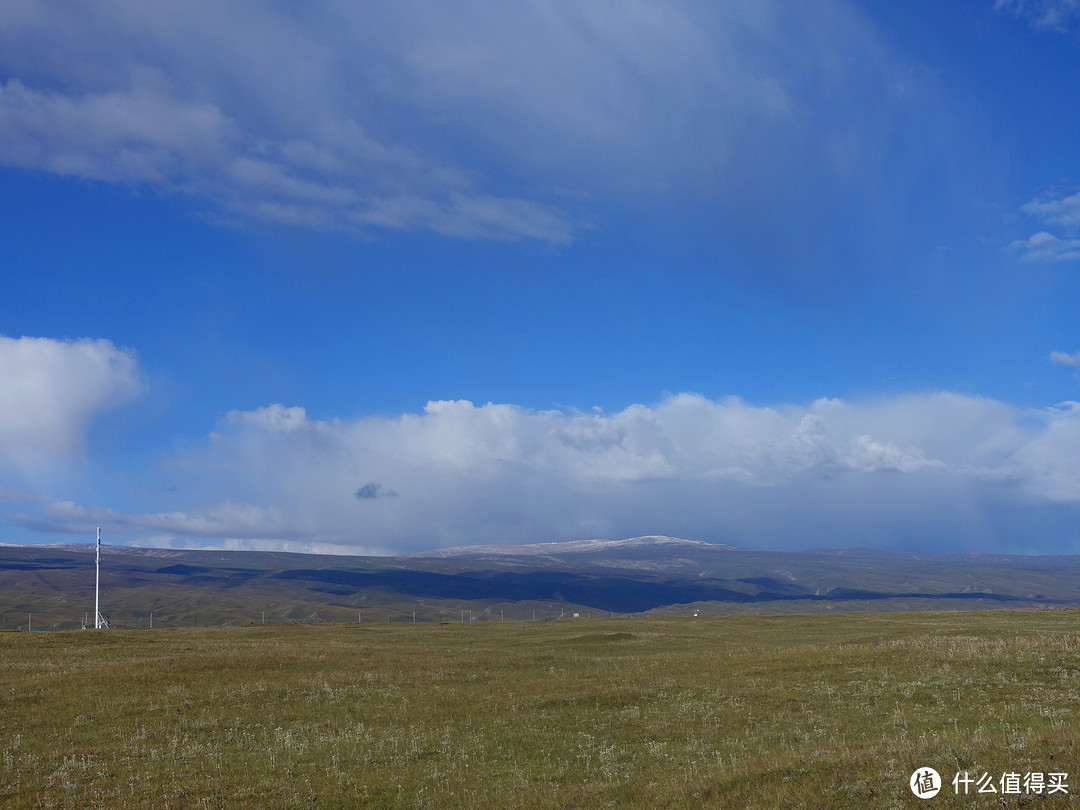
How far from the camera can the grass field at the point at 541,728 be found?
1742 centimetres

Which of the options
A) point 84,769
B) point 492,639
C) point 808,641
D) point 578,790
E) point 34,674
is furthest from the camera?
point 492,639

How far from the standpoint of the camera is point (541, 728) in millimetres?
28406

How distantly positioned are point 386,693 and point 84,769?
15.9 meters

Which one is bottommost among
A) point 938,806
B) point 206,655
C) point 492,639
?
point 492,639

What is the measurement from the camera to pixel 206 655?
4884 centimetres

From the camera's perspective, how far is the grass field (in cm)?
1742

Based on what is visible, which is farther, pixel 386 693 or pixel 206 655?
pixel 206 655

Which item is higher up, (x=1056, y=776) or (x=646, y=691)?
(x=1056, y=776)

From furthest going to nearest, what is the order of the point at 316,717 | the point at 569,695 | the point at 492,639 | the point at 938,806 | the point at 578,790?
the point at 492,639 → the point at 569,695 → the point at 316,717 → the point at 578,790 → the point at 938,806

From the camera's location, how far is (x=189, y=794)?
19984 millimetres

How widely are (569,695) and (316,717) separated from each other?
11.6 metres

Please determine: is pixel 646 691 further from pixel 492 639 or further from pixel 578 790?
pixel 492 639

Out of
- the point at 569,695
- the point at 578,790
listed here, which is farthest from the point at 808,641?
the point at 578,790

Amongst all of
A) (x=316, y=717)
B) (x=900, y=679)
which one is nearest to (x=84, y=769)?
(x=316, y=717)
